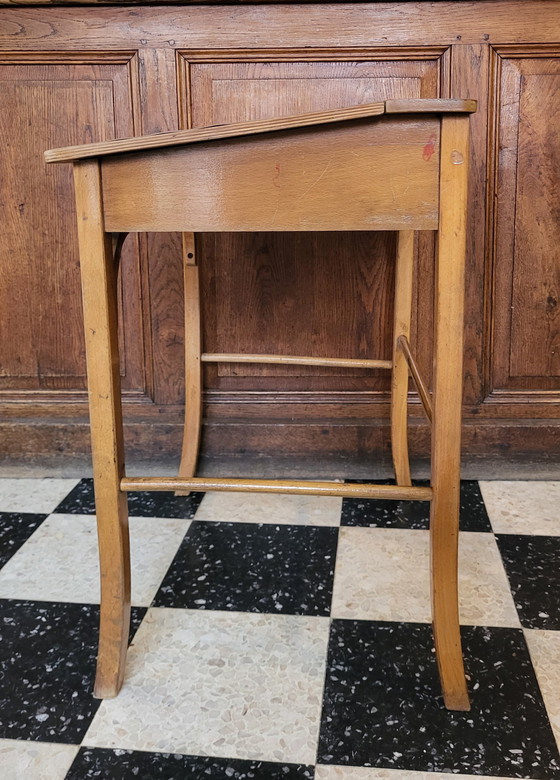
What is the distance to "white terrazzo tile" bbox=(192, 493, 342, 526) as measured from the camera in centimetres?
145

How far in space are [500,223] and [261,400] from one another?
0.62m

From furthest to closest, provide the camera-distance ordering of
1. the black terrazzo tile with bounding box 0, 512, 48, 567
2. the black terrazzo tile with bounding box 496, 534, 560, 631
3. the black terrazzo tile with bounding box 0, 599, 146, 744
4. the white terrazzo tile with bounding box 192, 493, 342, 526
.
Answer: the white terrazzo tile with bounding box 192, 493, 342, 526 → the black terrazzo tile with bounding box 0, 512, 48, 567 → the black terrazzo tile with bounding box 496, 534, 560, 631 → the black terrazzo tile with bounding box 0, 599, 146, 744

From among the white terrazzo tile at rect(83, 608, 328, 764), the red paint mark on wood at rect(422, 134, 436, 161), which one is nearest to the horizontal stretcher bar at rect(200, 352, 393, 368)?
the white terrazzo tile at rect(83, 608, 328, 764)

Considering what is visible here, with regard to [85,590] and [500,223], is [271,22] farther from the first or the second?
[85,590]

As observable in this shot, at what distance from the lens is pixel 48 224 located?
1.58 meters

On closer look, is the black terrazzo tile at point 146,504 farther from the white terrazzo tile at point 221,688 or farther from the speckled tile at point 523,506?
the speckled tile at point 523,506

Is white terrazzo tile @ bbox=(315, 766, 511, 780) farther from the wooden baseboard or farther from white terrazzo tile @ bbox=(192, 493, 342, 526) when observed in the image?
the wooden baseboard

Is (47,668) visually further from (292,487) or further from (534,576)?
(534,576)

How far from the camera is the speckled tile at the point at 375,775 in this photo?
0.82 m

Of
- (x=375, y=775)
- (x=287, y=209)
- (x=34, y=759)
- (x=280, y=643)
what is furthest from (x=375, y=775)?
(x=287, y=209)

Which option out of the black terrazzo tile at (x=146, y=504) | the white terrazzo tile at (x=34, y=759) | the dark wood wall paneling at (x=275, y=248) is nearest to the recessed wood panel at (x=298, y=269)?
the dark wood wall paneling at (x=275, y=248)

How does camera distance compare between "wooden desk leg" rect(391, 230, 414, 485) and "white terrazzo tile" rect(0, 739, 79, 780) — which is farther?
"wooden desk leg" rect(391, 230, 414, 485)

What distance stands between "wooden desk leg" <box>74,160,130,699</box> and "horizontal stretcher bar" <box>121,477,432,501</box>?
0.13 ft

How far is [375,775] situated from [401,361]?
86cm
